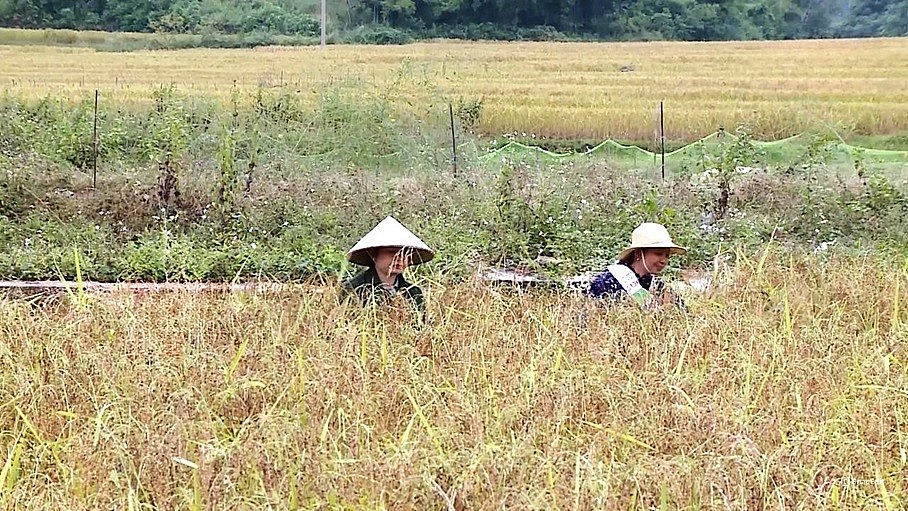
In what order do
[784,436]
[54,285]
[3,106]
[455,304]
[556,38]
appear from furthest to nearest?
1. [556,38]
2. [3,106]
3. [54,285]
4. [455,304]
5. [784,436]

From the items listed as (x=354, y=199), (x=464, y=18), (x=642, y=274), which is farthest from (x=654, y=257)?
(x=464, y=18)

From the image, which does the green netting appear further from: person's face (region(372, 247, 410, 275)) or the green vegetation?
person's face (region(372, 247, 410, 275))

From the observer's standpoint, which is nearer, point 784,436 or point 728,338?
point 784,436

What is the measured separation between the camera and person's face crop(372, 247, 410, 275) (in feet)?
14.2

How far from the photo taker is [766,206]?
7410 millimetres

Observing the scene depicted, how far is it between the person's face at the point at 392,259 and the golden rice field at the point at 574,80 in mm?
6273

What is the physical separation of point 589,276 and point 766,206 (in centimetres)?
263

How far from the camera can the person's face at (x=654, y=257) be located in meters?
4.52

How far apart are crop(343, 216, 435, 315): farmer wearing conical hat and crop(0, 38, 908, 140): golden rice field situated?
6.22 meters

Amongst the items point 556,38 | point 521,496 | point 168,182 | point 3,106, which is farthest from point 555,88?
point 556,38

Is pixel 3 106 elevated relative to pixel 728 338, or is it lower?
elevated

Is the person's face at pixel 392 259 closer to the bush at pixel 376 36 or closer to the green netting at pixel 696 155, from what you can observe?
the green netting at pixel 696 155

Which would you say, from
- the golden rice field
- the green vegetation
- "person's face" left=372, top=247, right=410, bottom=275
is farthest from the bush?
"person's face" left=372, top=247, right=410, bottom=275

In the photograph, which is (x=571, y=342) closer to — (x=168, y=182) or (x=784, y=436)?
(x=784, y=436)
